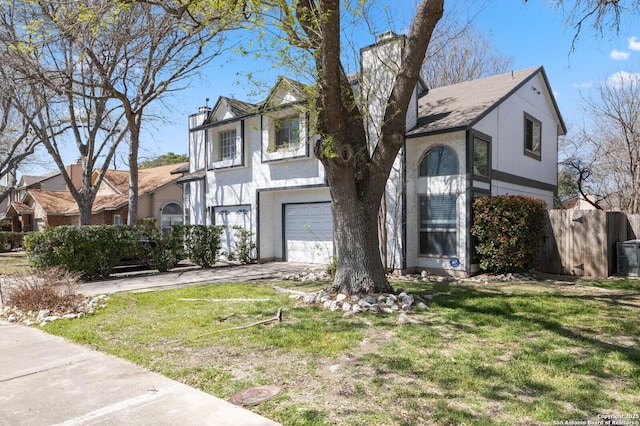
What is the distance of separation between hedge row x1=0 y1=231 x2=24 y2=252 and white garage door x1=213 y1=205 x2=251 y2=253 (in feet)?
58.1

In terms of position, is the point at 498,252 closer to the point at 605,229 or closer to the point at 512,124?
the point at 605,229

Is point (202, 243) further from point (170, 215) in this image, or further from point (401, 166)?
point (170, 215)

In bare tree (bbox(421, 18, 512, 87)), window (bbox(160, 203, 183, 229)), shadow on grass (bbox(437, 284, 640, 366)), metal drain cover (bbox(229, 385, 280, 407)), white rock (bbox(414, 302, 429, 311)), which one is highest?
bare tree (bbox(421, 18, 512, 87))

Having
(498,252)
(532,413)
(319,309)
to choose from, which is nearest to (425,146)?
(498,252)

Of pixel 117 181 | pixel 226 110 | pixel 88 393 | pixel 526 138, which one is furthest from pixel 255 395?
pixel 117 181

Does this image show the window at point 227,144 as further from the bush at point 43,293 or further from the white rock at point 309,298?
the white rock at point 309,298

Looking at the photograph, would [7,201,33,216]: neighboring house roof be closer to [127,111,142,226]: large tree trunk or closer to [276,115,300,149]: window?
[127,111,142,226]: large tree trunk

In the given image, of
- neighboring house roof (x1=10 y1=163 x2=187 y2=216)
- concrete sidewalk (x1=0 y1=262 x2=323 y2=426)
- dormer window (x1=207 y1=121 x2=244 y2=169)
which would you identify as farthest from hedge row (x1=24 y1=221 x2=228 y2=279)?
neighboring house roof (x1=10 y1=163 x2=187 y2=216)

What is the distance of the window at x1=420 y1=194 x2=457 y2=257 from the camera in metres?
11.6

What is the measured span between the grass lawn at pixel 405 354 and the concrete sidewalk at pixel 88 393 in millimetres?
222

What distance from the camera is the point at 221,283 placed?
1094 centimetres

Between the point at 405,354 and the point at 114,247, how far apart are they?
9.66 meters

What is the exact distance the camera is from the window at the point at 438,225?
11.6m

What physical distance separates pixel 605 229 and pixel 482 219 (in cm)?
326
